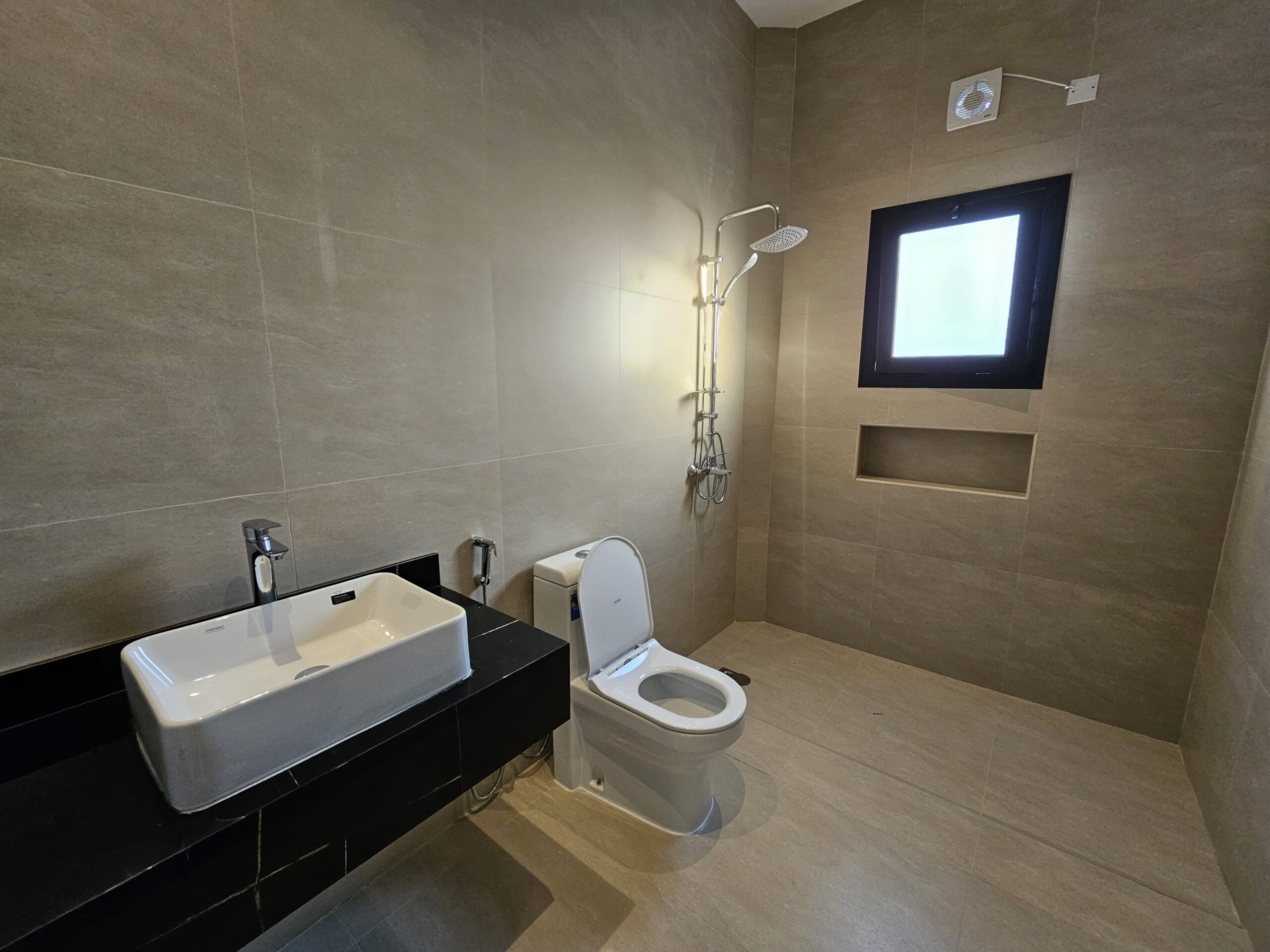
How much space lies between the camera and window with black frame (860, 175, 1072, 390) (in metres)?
2.01

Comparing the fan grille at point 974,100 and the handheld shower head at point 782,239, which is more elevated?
the fan grille at point 974,100

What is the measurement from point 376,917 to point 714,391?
213 cm

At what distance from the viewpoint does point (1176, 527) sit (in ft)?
6.20

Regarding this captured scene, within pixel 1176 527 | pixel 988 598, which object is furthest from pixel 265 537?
pixel 1176 527

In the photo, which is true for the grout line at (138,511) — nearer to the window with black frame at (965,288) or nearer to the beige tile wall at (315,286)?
the beige tile wall at (315,286)

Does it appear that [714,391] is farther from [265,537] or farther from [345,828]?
[345,828]

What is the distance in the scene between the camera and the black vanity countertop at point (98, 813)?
618 mm

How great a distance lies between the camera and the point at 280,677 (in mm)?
1034

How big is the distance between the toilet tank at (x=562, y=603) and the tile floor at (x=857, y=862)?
0.53m

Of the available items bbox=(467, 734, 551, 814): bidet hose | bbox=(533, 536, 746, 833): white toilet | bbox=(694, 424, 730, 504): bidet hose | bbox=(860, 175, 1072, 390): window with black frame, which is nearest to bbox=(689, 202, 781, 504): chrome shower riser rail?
bbox=(694, 424, 730, 504): bidet hose

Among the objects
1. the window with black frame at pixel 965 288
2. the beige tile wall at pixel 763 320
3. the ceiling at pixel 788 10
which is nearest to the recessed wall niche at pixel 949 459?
the window with black frame at pixel 965 288

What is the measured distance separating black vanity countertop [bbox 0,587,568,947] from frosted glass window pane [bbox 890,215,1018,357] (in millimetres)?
2291

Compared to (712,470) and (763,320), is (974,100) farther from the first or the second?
(712,470)

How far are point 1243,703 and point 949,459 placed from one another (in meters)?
1.22
